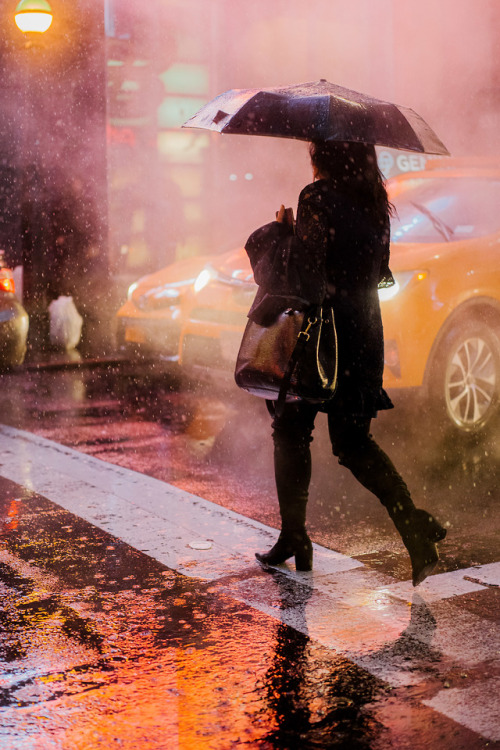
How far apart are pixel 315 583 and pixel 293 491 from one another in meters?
0.34

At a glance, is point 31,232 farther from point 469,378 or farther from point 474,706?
point 474,706

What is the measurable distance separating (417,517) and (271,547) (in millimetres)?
761

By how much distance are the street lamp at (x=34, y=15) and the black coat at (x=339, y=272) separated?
772 cm

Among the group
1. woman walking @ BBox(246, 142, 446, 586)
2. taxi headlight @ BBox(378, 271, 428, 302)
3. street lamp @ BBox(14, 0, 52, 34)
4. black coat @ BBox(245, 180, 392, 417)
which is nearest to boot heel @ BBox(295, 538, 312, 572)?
woman walking @ BBox(246, 142, 446, 586)

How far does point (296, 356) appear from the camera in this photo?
3.43 metres

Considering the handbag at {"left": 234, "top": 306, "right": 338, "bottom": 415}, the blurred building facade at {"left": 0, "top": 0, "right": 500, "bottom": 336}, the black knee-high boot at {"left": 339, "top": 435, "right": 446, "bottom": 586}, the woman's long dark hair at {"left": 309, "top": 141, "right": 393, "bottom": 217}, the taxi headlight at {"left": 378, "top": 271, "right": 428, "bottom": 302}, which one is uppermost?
the blurred building facade at {"left": 0, "top": 0, "right": 500, "bottom": 336}

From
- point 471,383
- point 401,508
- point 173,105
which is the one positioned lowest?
point 401,508

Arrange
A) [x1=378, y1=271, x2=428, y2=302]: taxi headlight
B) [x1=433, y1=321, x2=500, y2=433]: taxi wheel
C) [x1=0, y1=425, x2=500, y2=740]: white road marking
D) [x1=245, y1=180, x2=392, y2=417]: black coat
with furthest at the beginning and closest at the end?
[x1=433, y1=321, x2=500, y2=433]: taxi wheel, [x1=378, y1=271, x2=428, y2=302]: taxi headlight, [x1=245, y1=180, x2=392, y2=417]: black coat, [x1=0, y1=425, x2=500, y2=740]: white road marking

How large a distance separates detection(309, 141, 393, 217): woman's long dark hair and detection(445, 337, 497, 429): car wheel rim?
102 inches

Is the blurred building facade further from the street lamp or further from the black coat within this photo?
the black coat

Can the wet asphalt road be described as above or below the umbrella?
below

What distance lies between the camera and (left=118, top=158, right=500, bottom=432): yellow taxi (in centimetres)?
583

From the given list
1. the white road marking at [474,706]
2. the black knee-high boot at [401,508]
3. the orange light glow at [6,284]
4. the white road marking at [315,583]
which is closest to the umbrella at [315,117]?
the black knee-high boot at [401,508]

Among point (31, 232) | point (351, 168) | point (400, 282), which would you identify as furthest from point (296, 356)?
point (31, 232)
